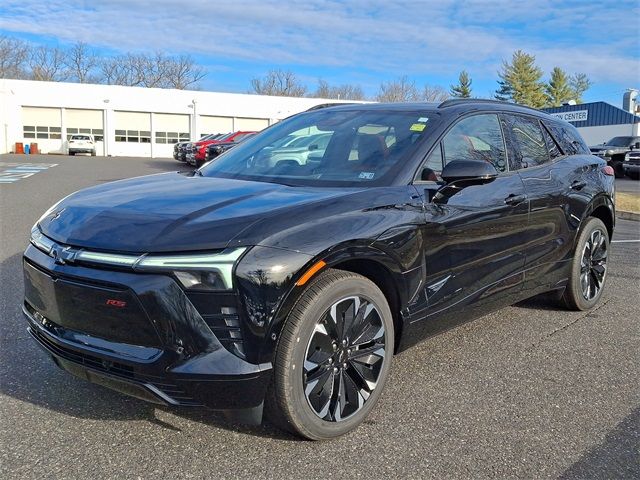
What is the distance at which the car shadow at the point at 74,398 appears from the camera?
310 cm

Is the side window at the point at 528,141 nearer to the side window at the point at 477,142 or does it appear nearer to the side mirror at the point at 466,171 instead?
the side window at the point at 477,142

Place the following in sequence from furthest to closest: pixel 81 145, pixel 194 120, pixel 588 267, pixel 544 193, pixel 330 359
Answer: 1. pixel 194 120
2. pixel 81 145
3. pixel 588 267
4. pixel 544 193
5. pixel 330 359

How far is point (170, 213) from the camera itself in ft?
9.34

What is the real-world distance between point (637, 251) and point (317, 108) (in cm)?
588

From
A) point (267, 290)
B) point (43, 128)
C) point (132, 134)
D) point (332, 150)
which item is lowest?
point (267, 290)

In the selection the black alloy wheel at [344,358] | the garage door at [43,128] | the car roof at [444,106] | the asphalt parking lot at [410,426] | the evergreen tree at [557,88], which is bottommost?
the asphalt parking lot at [410,426]

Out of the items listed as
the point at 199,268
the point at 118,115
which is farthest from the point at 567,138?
the point at 118,115

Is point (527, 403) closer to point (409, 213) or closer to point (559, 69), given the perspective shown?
point (409, 213)

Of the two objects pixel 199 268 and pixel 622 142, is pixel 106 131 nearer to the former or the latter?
pixel 622 142

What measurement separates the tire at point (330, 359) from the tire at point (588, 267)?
8.46 feet

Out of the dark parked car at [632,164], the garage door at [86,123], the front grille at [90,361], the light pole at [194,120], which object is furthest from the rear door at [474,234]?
the garage door at [86,123]

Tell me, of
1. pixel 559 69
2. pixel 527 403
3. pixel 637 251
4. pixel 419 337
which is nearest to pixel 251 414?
pixel 419 337

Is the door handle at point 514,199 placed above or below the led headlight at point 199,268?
above

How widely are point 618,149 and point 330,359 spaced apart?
2695 centimetres
